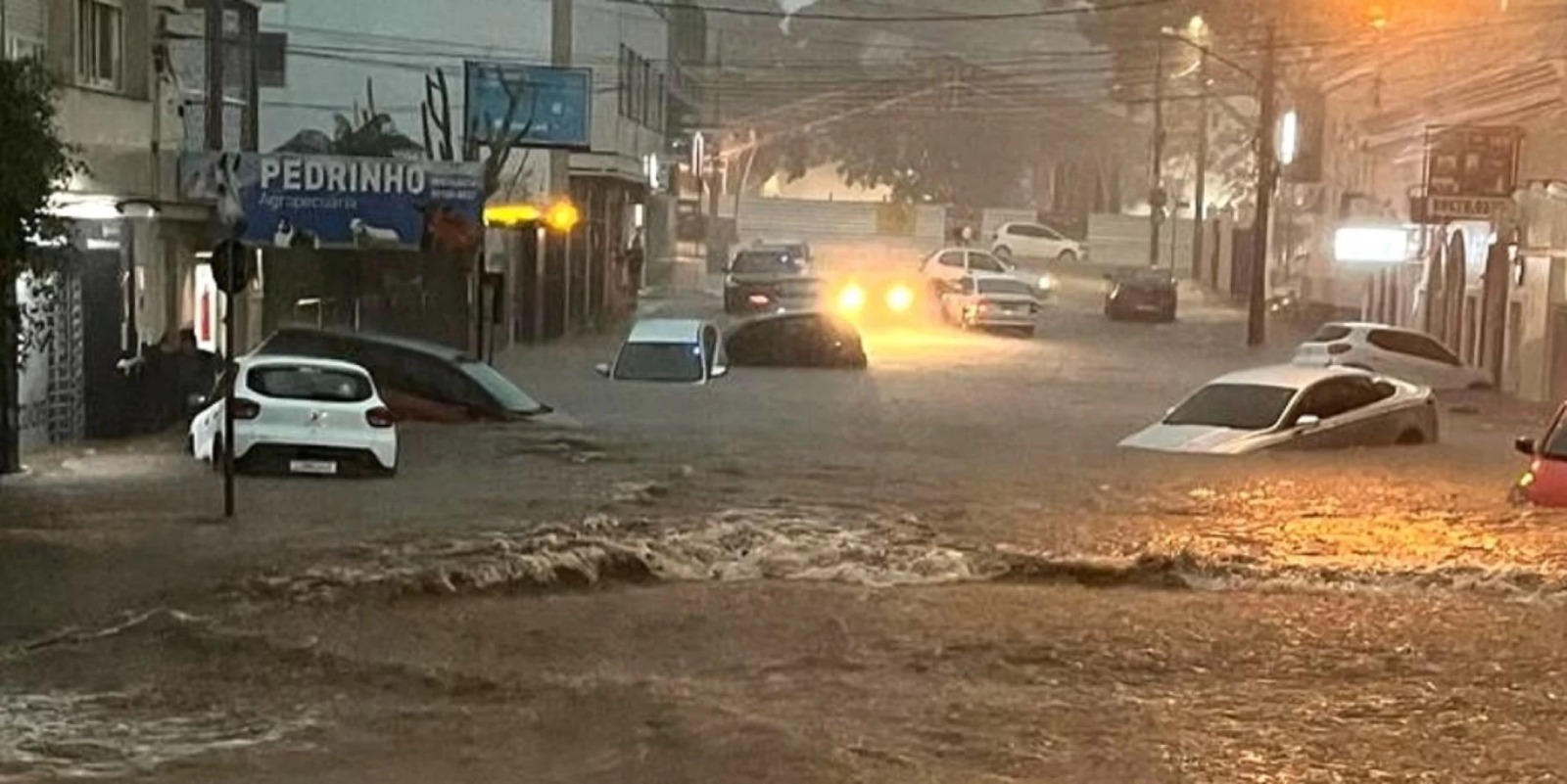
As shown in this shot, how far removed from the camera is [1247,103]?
315ft

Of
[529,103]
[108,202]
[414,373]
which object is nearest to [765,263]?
[529,103]

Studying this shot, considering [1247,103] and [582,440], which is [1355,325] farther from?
[1247,103]

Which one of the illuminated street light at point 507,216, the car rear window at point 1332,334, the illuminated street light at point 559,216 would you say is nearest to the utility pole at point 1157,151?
the car rear window at point 1332,334

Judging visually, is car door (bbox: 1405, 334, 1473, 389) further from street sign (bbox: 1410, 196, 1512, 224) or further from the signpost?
the signpost

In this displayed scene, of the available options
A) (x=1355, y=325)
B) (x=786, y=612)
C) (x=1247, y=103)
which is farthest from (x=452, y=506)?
(x=1247, y=103)

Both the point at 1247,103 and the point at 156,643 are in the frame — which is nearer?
the point at 156,643

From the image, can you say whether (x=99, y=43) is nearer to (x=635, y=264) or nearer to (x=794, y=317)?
(x=794, y=317)

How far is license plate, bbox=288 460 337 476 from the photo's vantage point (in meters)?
25.1

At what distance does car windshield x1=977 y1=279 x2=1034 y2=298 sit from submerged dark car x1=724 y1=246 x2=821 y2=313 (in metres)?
4.35

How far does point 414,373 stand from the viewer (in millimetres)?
32875

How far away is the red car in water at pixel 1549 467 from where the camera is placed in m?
22.1

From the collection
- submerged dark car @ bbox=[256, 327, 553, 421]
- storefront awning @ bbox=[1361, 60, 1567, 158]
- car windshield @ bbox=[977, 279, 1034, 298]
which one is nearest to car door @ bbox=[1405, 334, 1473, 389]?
→ storefront awning @ bbox=[1361, 60, 1567, 158]

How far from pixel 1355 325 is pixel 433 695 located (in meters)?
34.0

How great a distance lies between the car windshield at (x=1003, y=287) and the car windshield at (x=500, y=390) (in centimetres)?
2868
